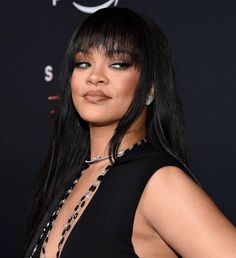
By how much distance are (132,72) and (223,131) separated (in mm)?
752

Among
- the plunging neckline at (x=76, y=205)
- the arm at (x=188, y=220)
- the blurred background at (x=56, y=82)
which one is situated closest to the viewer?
the arm at (x=188, y=220)

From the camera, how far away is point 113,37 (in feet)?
4.76

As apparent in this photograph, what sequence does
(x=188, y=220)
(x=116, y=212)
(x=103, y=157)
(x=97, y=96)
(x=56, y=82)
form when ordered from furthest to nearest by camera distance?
1. (x=56, y=82)
2. (x=103, y=157)
3. (x=97, y=96)
4. (x=116, y=212)
5. (x=188, y=220)

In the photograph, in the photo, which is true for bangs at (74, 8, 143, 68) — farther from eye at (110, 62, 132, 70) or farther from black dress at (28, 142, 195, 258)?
black dress at (28, 142, 195, 258)

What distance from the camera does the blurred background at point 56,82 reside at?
211cm

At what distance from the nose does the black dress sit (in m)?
0.18

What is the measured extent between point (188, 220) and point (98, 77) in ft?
1.30

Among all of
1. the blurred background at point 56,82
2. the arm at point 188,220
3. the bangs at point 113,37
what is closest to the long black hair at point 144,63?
the bangs at point 113,37

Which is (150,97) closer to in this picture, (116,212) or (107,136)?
(107,136)

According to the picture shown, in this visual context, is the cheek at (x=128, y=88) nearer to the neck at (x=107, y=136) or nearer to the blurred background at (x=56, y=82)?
the neck at (x=107, y=136)

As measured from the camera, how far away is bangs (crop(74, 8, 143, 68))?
1446 mm


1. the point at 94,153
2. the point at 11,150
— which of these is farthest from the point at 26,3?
the point at 94,153

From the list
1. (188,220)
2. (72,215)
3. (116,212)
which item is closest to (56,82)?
(72,215)

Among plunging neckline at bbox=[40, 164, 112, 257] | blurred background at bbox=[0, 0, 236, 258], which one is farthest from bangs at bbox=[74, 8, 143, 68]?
blurred background at bbox=[0, 0, 236, 258]
